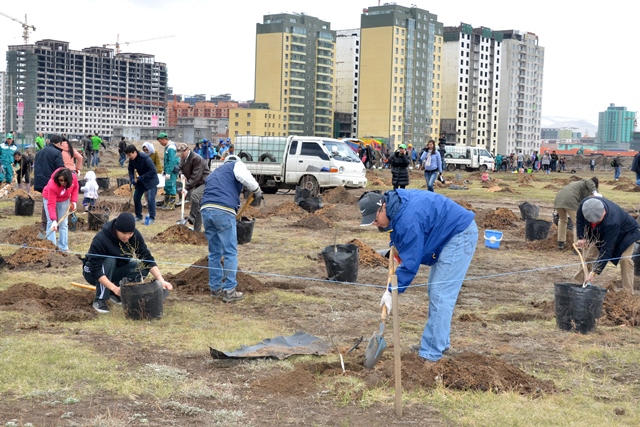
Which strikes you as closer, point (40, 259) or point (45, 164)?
point (40, 259)

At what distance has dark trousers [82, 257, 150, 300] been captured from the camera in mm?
7809

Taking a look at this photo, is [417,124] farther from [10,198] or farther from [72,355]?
[72,355]

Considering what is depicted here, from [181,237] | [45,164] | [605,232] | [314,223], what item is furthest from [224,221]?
[314,223]

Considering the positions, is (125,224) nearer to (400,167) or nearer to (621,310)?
(621,310)

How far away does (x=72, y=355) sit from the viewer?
6250mm

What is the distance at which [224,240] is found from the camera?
342 inches

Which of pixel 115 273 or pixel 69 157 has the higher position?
pixel 69 157

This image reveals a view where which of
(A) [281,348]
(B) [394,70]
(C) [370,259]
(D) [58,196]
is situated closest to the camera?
(A) [281,348]

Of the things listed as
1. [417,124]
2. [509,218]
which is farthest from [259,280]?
[417,124]

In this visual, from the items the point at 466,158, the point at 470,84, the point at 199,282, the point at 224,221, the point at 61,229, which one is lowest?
the point at 199,282

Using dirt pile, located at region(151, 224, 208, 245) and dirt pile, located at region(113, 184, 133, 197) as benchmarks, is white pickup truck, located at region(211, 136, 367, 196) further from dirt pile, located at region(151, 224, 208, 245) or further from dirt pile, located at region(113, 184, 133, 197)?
dirt pile, located at region(151, 224, 208, 245)

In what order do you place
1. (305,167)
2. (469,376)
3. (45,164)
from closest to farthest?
1. (469,376)
2. (45,164)
3. (305,167)

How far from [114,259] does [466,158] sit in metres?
45.4

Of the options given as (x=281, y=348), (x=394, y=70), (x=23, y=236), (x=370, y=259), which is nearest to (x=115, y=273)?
(x=281, y=348)
